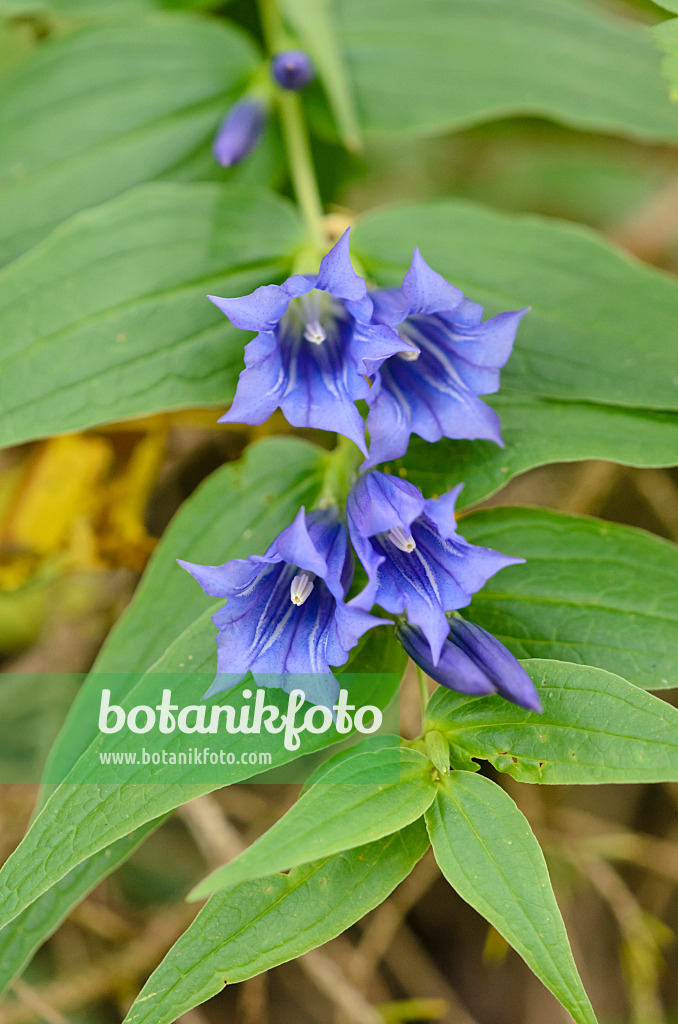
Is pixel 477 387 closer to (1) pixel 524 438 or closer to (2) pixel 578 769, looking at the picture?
(1) pixel 524 438

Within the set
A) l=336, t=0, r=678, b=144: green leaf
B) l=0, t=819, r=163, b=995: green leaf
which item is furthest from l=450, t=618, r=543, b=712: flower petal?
l=336, t=0, r=678, b=144: green leaf

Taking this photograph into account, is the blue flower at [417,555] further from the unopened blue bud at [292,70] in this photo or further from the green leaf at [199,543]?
the unopened blue bud at [292,70]

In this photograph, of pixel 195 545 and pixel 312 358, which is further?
pixel 195 545

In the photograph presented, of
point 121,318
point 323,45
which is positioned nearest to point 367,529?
point 121,318

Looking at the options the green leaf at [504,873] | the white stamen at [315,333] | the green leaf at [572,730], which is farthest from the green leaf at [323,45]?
the green leaf at [504,873]

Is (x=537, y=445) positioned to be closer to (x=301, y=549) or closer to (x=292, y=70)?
(x=301, y=549)

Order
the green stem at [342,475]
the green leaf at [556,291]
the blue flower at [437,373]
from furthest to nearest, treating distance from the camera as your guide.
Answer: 1. the green leaf at [556,291]
2. the green stem at [342,475]
3. the blue flower at [437,373]
